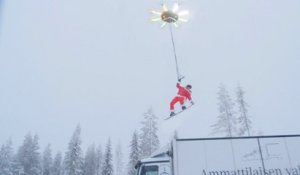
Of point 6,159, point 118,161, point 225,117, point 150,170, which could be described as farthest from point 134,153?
point 118,161

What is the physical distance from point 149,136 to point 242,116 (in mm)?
12281

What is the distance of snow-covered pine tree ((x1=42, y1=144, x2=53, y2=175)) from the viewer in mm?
60125

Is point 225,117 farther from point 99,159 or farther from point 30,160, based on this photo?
point 99,159

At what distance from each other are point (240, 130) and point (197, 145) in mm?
27365

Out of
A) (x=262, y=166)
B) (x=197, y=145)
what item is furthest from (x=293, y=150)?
(x=197, y=145)

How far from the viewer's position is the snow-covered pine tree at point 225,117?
113 feet

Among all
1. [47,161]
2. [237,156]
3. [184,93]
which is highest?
[47,161]

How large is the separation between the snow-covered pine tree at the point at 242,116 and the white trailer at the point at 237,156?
25624mm

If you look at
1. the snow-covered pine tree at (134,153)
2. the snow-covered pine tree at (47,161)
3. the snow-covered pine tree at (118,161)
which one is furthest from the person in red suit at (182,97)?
the snow-covered pine tree at (118,161)

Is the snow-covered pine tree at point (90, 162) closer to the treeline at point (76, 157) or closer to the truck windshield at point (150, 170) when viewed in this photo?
the treeline at point (76, 157)

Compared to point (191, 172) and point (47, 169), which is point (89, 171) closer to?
point (47, 169)

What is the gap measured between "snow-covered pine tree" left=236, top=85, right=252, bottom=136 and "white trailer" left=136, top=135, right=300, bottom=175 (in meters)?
25.6

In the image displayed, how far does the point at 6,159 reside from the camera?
5166 centimetres

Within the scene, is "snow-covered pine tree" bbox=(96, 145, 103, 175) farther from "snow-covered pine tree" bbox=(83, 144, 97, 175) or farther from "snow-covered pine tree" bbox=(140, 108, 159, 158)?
"snow-covered pine tree" bbox=(140, 108, 159, 158)
